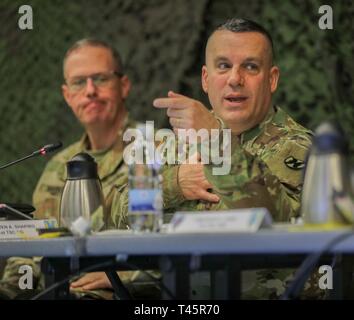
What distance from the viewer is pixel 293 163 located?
3047 millimetres

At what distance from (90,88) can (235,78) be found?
648 mm

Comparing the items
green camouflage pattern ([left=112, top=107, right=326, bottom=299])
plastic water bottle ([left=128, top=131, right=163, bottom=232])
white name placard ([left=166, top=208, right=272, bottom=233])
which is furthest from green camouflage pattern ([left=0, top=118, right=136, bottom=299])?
white name placard ([left=166, top=208, right=272, bottom=233])

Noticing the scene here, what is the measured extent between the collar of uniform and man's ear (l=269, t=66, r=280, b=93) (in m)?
0.08

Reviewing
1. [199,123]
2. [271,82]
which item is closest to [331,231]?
[199,123]

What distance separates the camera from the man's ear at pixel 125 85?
3.58 meters

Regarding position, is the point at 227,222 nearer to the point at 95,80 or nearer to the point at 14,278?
the point at 14,278

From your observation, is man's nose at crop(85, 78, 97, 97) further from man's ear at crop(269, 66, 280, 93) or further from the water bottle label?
the water bottle label

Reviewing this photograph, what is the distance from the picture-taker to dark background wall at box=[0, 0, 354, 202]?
3326 millimetres

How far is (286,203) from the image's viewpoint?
2658mm

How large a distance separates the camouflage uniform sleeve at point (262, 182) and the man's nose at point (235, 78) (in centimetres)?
36

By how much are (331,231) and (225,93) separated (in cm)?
165
